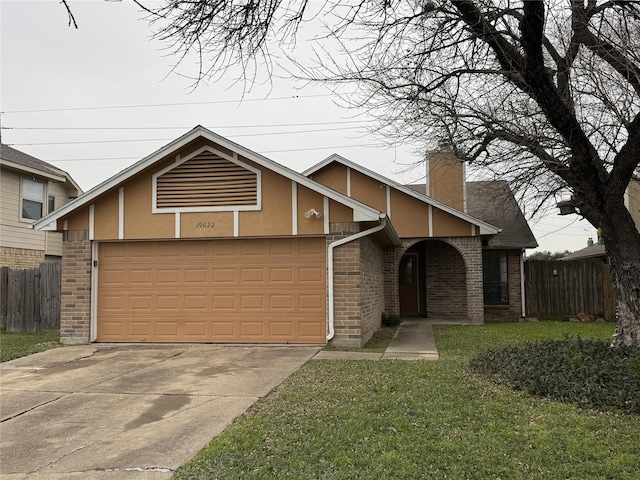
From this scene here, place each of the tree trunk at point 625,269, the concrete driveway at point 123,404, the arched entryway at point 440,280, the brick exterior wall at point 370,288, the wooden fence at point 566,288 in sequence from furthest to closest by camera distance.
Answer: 1. the arched entryway at point 440,280
2. the wooden fence at point 566,288
3. the brick exterior wall at point 370,288
4. the tree trunk at point 625,269
5. the concrete driveway at point 123,404

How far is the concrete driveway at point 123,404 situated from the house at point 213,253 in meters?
0.84

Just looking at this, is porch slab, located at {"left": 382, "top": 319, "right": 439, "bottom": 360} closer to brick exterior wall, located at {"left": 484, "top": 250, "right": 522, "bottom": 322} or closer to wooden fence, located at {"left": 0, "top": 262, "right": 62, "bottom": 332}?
brick exterior wall, located at {"left": 484, "top": 250, "right": 522, "bottom": 322}

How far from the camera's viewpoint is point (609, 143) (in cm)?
947

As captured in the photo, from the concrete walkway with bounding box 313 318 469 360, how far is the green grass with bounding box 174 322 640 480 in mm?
1987

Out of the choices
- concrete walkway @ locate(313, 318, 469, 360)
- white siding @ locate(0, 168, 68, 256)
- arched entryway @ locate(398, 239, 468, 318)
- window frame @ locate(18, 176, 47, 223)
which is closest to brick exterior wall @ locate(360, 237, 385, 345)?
concrete walkway @ locate(313, 318, 469, 360)

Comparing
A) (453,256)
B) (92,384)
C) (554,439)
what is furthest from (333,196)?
(453,256)

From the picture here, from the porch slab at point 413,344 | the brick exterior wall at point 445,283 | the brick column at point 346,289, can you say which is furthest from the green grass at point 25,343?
the brick exterior wall at point 445,283

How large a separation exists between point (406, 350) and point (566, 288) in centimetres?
996

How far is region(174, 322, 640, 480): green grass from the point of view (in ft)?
13.7

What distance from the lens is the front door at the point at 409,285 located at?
19.7 m

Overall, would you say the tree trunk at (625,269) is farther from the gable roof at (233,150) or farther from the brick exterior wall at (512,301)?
the brick exterior wall at (512,301)

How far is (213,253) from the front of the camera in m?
11.4

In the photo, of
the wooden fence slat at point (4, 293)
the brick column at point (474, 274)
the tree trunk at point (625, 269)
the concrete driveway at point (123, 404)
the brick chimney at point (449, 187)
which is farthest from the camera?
the brick chimney at point (449, 187)

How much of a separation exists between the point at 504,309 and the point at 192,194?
460 inches
